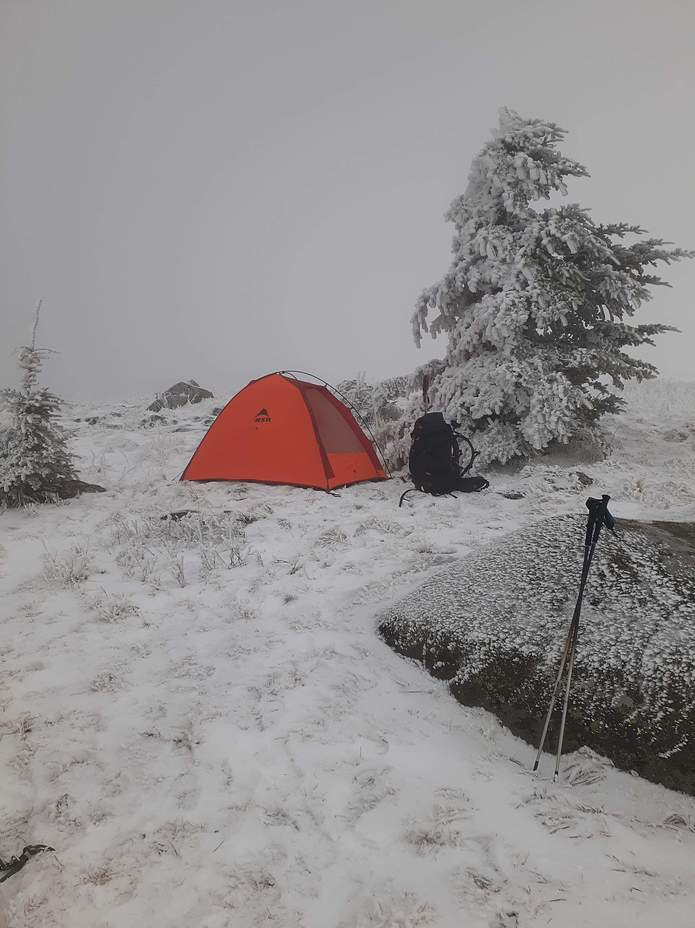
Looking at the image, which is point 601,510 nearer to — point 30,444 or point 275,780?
point 275,780

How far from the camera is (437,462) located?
8.09m

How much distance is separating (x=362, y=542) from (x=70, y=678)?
137 inches

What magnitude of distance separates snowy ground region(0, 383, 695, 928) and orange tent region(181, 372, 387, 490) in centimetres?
344

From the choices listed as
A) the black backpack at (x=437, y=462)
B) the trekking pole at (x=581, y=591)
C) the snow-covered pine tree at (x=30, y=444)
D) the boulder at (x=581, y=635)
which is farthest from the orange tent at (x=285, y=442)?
the trekking pole at (x=581, y=591)

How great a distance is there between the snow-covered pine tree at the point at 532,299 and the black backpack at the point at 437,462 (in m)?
1.00

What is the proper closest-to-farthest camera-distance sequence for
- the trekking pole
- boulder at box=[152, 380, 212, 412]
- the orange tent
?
1. the trekking pole
2. the orange tent
3. boulder at box=[152, 380, 212, 412]

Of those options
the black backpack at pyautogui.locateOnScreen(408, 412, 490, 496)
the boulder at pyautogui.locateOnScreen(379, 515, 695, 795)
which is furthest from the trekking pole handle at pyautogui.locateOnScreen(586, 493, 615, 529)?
the black backpack at pyautogui.locateOnScreen(408, 412, 490, 496)

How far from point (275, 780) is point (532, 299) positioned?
815 centimetres

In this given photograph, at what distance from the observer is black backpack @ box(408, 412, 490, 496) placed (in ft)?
26.4

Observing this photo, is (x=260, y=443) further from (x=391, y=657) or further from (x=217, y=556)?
(x=391, y=657)

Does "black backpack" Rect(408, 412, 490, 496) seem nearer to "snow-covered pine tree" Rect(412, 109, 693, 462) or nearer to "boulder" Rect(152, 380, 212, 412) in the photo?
"snow-covered pine tree" Rect(412, 109, 693, 462)

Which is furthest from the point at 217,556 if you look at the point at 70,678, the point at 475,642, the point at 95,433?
the point at 95,433

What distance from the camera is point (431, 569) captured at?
17.4 ft

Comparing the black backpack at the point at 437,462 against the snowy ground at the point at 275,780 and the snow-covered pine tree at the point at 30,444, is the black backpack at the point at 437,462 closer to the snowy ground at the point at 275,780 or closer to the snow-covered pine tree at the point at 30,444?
the snowy ground at the point at 275,780
